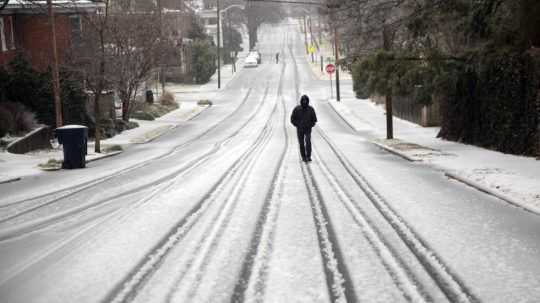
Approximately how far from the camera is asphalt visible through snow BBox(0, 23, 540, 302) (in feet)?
20.0

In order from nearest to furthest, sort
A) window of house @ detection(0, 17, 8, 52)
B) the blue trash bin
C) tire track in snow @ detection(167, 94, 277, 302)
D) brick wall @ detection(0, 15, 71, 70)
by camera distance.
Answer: tire track in snow @ detection(167, 94, 277, 302) < the blue trash bin < window of house @ detection(0, 17, 8, 52) < brick wall @ detection(0, 15, 71, 70)

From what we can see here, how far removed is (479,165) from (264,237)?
29.3 feet

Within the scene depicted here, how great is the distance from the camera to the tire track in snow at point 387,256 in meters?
5.89

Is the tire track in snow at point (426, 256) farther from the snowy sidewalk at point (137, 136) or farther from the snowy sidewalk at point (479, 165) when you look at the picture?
the snowy sidewalk at point (137, 136)

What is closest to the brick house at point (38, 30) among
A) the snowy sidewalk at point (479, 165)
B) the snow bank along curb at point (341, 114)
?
the snow bank along curb at point (341, 114)

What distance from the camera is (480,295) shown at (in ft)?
18.9

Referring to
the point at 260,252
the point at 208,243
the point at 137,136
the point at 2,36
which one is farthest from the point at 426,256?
the point at 2,36

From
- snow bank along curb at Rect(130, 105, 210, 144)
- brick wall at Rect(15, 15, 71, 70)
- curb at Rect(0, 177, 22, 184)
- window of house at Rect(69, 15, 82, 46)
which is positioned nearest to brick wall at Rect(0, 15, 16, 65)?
brick wall at Rect(15, 15, 71, 70)

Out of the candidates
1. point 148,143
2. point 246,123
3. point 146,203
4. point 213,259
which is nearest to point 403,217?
point 213,259

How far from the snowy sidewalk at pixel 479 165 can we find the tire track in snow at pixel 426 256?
206cm

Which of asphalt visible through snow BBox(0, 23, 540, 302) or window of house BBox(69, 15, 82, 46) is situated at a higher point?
window of house BBox(69, 15, 82, 46)

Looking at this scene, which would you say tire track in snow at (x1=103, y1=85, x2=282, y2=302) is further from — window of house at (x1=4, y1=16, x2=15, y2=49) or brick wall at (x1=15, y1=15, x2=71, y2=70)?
brick wall at (x1=15, y1=15, x2=71, y2=70)

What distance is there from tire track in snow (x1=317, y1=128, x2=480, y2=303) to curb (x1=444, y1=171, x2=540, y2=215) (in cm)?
191

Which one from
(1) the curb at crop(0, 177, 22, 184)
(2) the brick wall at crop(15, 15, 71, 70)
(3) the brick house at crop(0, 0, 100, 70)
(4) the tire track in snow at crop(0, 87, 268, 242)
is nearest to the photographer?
(4) the tire track in snow at crop(0, 87, 268, 242)
